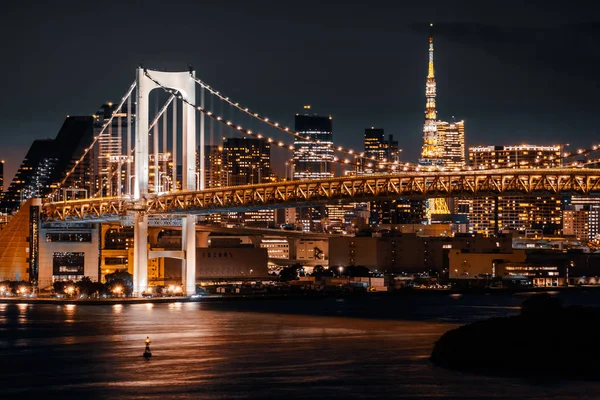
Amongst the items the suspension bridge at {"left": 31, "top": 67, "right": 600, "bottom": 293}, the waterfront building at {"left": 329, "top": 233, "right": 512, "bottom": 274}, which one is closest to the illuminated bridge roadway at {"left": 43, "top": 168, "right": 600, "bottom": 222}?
the suspension bridge at {"left": 31, "top": 67, "right": 600, "bottom": 293}

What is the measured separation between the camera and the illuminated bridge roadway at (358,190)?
40000mm

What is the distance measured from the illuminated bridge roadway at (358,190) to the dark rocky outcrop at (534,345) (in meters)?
11.2

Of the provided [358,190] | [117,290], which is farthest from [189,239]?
[358,190]

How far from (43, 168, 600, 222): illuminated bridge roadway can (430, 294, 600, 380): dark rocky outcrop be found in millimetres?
11209

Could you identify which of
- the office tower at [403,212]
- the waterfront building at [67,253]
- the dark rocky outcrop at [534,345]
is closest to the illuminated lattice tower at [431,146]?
the office tower at [403,212]

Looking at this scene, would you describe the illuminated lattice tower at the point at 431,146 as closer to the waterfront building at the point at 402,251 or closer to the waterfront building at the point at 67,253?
the waterfront building at the point at 402,251

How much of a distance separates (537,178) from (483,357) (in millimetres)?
13978

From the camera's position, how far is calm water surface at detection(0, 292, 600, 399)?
25.2 metres

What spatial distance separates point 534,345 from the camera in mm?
27094

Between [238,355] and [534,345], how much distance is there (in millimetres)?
8205

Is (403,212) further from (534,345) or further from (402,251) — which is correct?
(534,345)

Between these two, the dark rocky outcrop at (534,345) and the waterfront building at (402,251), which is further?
the waterfront building at (402,251)

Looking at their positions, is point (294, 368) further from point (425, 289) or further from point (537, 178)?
point (425, 289)

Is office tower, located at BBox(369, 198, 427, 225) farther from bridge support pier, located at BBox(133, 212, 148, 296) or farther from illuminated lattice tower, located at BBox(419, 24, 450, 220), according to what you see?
bridge support pier, located at BBox(133, 212, 148, 296)
